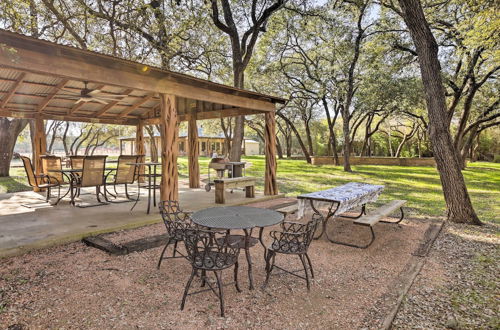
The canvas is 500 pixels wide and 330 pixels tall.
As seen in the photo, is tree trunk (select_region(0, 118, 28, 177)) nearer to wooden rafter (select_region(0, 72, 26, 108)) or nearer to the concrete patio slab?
the concrete patio slab

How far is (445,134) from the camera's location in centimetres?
566

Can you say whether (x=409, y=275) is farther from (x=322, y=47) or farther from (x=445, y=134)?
(x=322, y=47)

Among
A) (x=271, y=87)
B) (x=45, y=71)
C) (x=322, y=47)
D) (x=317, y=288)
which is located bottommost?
(x=317, y=288)

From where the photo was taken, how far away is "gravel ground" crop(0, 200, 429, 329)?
7.98ft

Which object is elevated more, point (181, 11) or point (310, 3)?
point (310, 3)

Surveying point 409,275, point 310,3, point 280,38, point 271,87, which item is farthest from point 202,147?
point 409,275

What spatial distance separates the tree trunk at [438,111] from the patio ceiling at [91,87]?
3.41 m

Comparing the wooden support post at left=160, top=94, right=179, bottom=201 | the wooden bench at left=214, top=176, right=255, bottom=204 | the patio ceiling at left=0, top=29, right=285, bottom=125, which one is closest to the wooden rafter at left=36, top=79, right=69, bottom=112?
the patio ceiling at left=0, top=29, right=285, bottom=125

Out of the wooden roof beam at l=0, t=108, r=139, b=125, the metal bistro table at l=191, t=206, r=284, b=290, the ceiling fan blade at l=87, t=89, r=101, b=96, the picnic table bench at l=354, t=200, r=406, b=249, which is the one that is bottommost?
the picnic table bench at l=354, t=200, r=406, b=249

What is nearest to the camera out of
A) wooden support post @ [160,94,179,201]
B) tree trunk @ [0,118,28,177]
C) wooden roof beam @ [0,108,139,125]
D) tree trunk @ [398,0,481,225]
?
wooden support post @ [160,94,179,201]

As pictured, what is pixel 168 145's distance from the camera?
5.43m

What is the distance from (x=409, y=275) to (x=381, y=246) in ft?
3.53

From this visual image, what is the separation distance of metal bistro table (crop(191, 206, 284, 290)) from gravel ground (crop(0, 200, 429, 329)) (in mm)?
498

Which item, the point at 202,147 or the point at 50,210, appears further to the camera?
the point at 202,147
